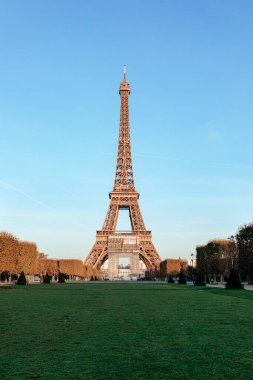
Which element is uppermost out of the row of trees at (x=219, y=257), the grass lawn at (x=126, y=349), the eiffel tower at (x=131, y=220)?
the eiffel tower at (x=131, y=220)

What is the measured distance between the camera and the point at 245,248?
197 ft

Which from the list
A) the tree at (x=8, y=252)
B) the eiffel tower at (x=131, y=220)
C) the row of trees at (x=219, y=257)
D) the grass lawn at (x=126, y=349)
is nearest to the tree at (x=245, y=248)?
the row of trees at (x=219, y=257)

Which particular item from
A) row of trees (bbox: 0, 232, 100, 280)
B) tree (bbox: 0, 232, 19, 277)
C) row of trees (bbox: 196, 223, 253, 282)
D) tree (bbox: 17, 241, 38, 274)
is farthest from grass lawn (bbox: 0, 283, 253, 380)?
row of trees (bbox: 196, 223, 253, 282)

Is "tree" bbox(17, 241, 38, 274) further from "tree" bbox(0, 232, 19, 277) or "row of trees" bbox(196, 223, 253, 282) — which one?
"row of trees" bbox(196, 223, 253, 282)

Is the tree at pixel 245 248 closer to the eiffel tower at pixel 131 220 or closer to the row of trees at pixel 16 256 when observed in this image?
the row of trees at pixel 16 256

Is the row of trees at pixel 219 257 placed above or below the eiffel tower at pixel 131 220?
below

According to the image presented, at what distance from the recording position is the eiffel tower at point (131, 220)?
103062 millimetres

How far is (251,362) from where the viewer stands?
7859 millimetres

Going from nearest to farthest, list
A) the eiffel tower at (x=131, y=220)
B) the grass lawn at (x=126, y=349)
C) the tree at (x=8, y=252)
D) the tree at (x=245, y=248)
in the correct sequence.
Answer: the grass lawn at (x=126, y=349) → the tree at (x=245, y=248) → the tree at (x=8, y=252) → the eiffel tower at (x=131, y=220)

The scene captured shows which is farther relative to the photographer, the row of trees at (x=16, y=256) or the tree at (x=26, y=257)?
the tree at (x=26, y=257)

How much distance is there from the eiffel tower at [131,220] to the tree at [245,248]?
42.2 m

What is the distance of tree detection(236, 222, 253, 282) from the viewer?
192 ft

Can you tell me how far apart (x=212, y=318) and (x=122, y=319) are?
3.01 m

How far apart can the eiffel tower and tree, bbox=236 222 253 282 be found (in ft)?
139
